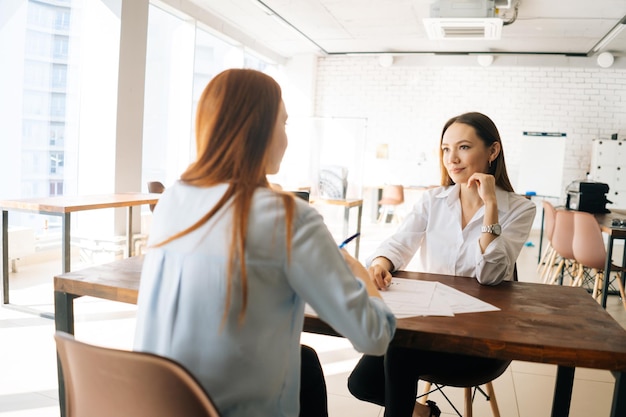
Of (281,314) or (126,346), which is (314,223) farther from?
(126,346)

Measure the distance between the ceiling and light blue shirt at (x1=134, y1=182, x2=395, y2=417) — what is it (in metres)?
5.83

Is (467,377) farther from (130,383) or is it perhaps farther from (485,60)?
(485,60)

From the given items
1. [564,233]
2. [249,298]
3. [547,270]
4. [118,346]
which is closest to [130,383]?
[249,298]

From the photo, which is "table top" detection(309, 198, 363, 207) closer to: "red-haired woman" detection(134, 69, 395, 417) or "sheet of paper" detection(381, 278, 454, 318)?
"sheet of paper" detection(381, 278, 454, 318)

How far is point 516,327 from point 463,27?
5.75m

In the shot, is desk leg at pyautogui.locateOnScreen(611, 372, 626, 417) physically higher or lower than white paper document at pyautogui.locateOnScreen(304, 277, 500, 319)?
lower

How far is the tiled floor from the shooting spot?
235 cm

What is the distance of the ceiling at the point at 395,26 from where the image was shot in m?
6.25

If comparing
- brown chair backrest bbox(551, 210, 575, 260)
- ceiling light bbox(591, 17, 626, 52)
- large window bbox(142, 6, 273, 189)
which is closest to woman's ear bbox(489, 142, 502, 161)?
brown chair backrest bbox(551, 210, 575, 260)

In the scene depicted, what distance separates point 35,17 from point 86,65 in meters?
0.60

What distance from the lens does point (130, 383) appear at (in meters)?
0.78

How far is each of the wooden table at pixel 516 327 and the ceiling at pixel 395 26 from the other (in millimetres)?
5300

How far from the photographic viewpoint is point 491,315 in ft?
4.19

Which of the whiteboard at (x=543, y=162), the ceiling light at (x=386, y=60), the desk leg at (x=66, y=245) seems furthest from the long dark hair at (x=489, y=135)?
the ceiling light at (x=386, y=60)
